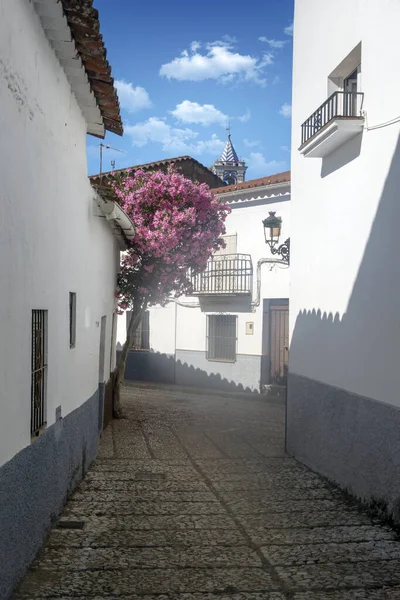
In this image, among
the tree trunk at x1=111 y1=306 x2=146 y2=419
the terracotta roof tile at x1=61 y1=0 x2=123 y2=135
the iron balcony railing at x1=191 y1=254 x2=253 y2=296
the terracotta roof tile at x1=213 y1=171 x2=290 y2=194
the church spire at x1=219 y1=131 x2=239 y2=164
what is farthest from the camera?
the church spire at x1=219 y1=131 x2=239 y2=164

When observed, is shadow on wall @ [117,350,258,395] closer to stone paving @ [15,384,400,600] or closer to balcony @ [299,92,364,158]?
stone paving @ [15,384,400,600]

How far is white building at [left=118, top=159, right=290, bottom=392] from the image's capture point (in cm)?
1802

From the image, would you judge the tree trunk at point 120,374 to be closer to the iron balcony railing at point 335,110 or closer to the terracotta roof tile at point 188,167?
the iron balcony railing at point 335,110

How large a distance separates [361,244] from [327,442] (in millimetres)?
2561

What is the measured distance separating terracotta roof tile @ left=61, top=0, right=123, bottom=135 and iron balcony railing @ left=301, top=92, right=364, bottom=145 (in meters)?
2.43

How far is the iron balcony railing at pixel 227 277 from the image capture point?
1858cm

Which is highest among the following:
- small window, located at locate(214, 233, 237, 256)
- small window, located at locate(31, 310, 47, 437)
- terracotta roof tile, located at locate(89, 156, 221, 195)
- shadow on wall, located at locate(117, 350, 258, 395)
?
terracotta roof tile, located at locate(89, 156, 221, 195)

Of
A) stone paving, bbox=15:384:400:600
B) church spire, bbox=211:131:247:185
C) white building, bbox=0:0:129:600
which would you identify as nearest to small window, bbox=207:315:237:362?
stone paving, bbox=15:384:400:600

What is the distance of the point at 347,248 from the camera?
7.81 meters

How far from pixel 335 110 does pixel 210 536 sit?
4972mm

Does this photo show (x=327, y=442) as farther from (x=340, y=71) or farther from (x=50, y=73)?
(x=50, y=73)

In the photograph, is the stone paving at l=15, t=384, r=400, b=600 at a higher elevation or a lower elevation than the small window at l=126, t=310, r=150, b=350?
lower

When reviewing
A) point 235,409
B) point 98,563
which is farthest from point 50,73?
point 235,409

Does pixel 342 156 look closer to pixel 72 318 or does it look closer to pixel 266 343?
pixel 72 318
